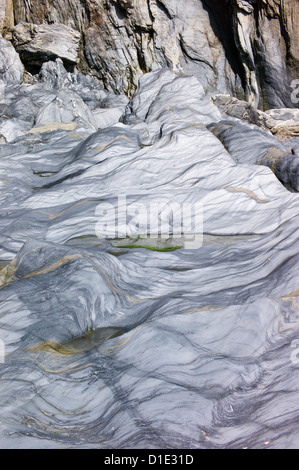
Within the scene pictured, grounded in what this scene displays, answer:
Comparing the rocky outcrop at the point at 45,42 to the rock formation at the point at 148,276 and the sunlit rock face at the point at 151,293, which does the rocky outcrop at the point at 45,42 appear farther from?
the sunlit rock face at the point at 151,293

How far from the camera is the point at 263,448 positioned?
2039mm

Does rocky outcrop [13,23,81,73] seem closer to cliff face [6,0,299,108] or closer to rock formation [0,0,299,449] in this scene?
cliff face [6,0,299,108]

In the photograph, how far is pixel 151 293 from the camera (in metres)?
3.63

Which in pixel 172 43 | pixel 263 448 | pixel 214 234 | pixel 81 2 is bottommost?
pixel 214 234

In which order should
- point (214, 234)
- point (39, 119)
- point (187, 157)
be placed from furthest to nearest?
point (39, 119) < point (187, 157) < point (214, 234)

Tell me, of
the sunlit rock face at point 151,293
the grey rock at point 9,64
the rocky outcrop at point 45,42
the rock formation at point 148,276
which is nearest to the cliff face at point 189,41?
the rocky outcrop at point 45,42

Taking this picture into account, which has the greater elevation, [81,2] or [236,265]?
[81,2]

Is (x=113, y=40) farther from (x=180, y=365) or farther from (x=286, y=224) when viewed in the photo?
(x=180, y=365)

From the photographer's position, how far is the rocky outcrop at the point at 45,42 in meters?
13.6

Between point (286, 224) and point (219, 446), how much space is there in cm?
261

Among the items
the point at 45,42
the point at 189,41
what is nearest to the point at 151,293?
the point at 189,41

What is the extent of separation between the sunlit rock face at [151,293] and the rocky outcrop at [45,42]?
790 centimetres

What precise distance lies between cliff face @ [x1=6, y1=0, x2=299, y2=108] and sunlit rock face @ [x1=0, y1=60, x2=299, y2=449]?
253 inches

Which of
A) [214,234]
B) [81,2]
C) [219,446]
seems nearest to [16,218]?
[214,234]
